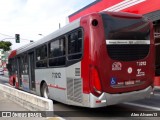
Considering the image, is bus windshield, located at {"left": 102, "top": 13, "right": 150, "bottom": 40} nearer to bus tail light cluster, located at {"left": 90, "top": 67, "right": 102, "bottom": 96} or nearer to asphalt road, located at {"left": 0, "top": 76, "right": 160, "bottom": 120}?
bus tail light cluster, located at {"left": 90, "top": 67, "right": 102, "bottom": 96}

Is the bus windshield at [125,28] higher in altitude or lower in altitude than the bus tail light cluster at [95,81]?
higher

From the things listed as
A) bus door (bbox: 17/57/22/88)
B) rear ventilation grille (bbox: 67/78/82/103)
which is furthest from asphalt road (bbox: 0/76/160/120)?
bus door (bbox: 17/57/22/88)

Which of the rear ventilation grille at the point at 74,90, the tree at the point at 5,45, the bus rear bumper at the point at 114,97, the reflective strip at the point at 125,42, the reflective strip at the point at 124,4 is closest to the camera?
the bus rear bumper at the point at 114,97

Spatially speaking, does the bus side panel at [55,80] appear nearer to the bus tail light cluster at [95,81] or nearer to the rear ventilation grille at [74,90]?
the rear ventilation grille at [74,90]

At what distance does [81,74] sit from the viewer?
9.05 m

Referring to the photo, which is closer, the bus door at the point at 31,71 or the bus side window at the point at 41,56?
the bus side window at the point at 41,56

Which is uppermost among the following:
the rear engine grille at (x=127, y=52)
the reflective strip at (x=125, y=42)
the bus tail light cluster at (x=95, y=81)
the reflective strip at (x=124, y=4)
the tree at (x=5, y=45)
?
the tree at (x=5, y=45)

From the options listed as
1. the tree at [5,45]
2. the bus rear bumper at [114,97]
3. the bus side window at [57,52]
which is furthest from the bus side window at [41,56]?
the tree at [5,45]

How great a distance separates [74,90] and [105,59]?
1581mm

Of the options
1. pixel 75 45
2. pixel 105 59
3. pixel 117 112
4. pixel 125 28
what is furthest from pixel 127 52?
pixel 117 112

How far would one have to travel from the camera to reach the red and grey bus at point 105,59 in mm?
8625

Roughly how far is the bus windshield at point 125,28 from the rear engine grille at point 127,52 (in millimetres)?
270

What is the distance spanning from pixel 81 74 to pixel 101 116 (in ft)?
5.29

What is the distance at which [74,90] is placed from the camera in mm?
9547
